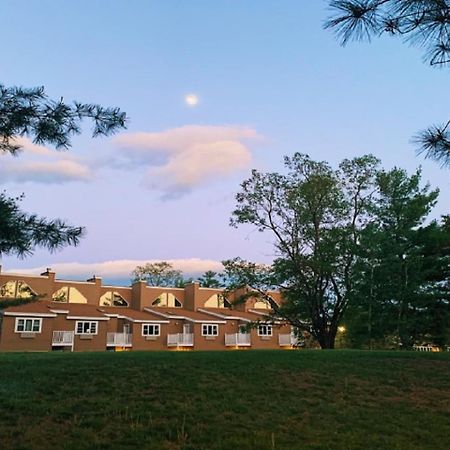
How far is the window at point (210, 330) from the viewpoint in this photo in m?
39.4

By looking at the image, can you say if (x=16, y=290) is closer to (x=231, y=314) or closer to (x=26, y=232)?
(x=231, y=314)

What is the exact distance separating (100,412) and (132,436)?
1.14 m

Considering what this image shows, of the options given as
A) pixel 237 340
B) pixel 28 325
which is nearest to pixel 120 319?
pixel 28 325

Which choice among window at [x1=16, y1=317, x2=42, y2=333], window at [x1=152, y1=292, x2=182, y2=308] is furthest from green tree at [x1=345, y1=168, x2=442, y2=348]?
window at [x1=152, y1=292, x2=182, y2=308]

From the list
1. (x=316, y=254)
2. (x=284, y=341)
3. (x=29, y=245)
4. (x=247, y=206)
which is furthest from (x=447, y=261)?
(x=29, y=245)

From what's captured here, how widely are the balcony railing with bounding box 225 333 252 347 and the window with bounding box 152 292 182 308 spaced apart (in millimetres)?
5984

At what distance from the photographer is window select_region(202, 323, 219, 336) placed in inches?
1550

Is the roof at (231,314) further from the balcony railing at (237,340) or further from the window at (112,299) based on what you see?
the window at (112,299)

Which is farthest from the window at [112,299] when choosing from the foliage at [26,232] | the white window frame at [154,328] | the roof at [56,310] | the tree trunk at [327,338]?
the foliage at [26,232]

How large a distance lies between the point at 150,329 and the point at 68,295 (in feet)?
22.7

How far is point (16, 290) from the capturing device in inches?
1438

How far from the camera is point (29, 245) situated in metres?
5.29

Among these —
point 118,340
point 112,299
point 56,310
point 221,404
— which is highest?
point 112,299

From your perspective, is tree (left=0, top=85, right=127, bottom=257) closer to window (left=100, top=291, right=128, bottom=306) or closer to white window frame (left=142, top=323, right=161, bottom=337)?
white window frame (left=142, top=323, right=161, bottom=337)
